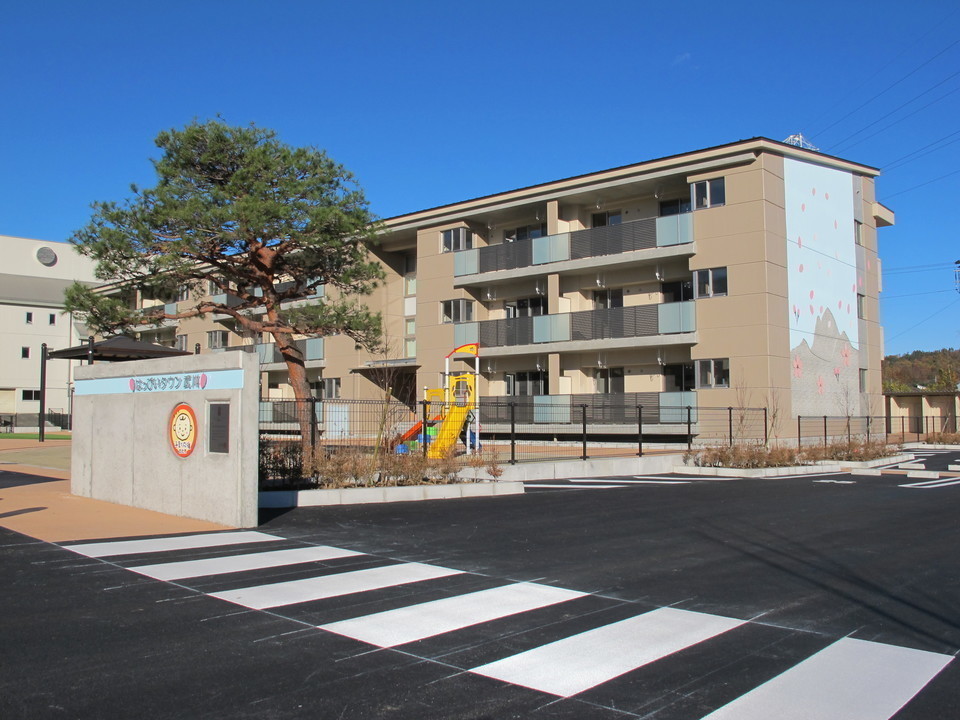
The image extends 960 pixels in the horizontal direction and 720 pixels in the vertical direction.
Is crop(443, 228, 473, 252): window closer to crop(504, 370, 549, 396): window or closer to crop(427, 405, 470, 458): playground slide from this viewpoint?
crop(504, 370, 549, 396): window

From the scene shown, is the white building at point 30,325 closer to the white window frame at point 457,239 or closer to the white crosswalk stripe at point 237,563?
the white window frame at point 457,239

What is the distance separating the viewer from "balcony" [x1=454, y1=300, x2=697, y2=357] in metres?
29.8

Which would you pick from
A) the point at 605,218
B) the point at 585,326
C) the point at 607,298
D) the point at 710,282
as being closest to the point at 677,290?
the point at 710,282

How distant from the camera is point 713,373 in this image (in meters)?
29.0

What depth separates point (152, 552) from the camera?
9.19 metres

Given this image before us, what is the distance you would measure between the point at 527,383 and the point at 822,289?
1244 centimetres

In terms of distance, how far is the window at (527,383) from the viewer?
1375 inches

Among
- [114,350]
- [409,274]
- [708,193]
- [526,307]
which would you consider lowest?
[114,350]

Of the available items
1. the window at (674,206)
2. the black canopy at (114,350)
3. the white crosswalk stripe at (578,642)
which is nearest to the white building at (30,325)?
the black canopy at (114,350)

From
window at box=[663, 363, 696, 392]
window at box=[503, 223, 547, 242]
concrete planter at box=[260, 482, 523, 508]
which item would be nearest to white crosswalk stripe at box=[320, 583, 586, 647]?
concrete planter at box=[260, 482, 523, 508]

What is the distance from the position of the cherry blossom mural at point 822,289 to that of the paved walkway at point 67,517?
2309cm

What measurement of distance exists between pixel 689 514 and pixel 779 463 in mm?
10272

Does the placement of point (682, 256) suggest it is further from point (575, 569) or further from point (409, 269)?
point (575, 569)

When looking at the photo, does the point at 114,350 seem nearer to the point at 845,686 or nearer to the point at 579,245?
the point at 845,686
